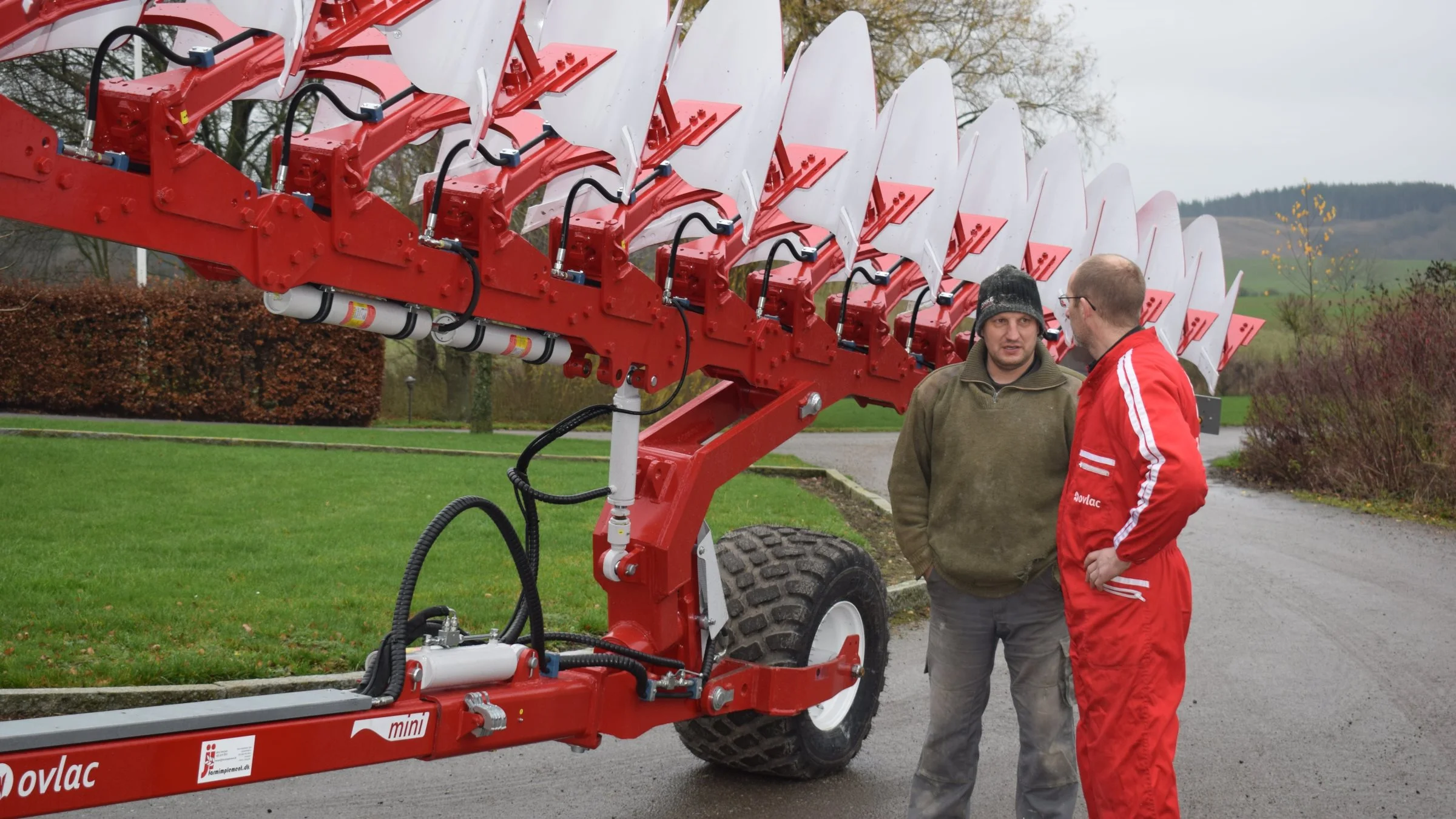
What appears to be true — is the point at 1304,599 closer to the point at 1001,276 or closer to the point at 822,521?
the point at 822,521

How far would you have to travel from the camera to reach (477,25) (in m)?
3.54

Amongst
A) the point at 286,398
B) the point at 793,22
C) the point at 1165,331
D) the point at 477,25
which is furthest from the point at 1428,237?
the point at 477,25

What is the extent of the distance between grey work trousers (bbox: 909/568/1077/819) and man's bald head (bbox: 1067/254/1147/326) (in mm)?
961

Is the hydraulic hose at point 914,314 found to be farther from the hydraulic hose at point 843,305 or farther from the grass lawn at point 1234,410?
the grass lawn at point 1234,410

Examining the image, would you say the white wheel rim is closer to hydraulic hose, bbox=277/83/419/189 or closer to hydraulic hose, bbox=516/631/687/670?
hydraulic hose, bbox=516/631/687/670

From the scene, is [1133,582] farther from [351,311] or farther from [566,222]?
[351,311]

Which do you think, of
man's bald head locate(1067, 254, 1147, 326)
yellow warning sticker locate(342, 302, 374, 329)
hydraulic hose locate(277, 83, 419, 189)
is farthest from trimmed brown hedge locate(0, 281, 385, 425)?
man's bald head locate(1067, 254, 1147, 326)

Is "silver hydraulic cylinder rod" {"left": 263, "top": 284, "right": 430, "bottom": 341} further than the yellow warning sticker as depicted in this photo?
No

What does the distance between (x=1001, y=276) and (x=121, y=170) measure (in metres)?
2.90

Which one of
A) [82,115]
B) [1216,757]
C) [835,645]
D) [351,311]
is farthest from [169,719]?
[82,115]

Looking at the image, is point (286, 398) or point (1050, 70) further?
point (1050, 70)

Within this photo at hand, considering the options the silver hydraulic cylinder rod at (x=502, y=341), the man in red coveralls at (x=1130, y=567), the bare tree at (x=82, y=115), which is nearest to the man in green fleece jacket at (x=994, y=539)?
the man in red coveralls at (x=1130, y=567)

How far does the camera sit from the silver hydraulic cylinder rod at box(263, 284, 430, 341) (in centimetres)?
349

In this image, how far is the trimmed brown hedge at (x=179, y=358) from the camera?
21.8 metres
